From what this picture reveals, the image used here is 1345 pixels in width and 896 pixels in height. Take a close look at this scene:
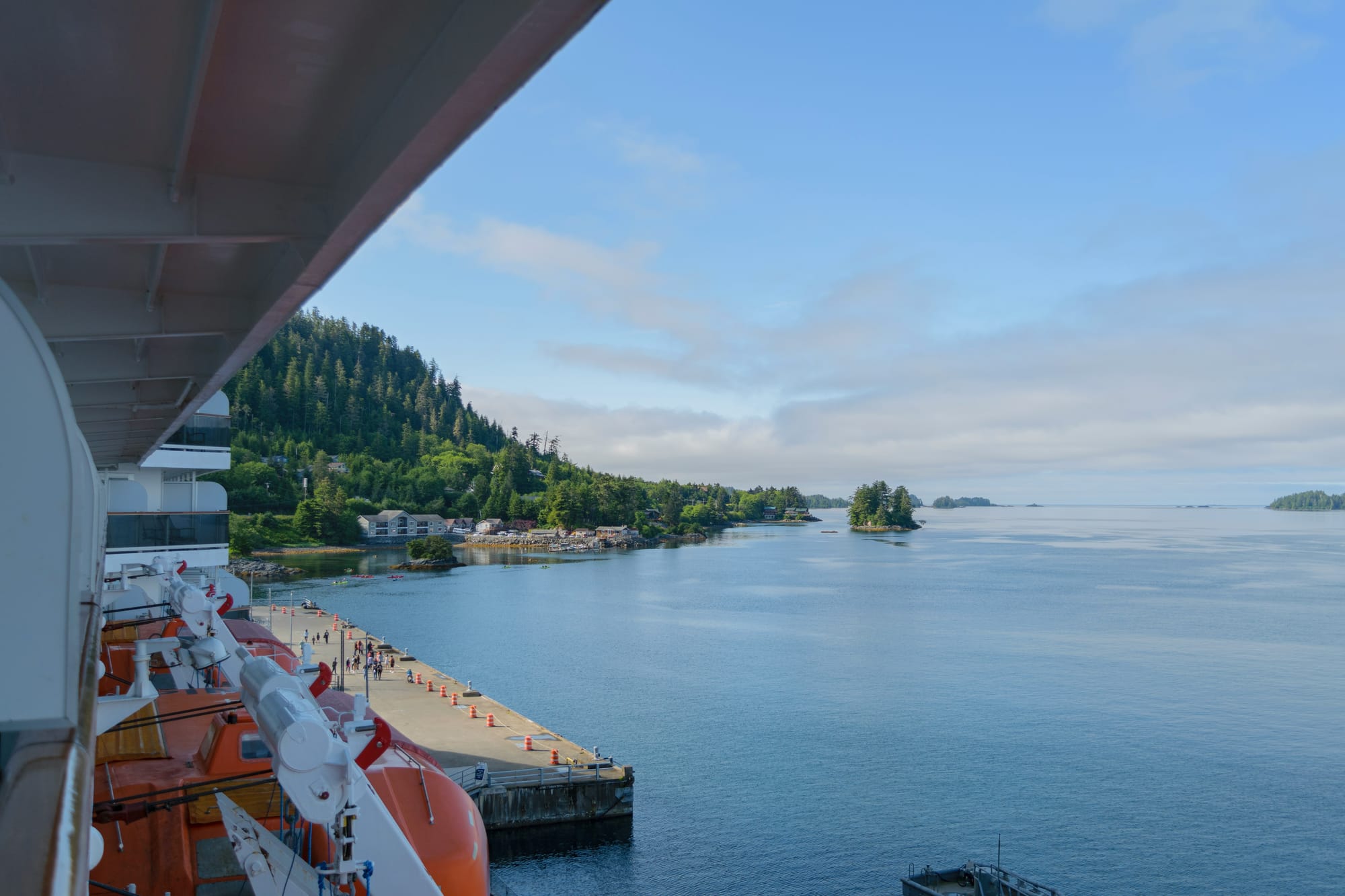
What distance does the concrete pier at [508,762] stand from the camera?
30.6m

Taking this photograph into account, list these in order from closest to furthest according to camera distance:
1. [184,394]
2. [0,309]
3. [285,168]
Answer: [0,309] < [285,168] < [184,394]

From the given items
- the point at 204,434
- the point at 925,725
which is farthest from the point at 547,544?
the point at 204,434

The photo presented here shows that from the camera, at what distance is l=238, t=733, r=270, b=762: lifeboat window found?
41.7ft

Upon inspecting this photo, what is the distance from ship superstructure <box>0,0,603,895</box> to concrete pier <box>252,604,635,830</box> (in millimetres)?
20079

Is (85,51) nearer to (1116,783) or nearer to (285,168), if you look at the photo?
(285,168)

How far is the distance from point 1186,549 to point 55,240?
205570 mm

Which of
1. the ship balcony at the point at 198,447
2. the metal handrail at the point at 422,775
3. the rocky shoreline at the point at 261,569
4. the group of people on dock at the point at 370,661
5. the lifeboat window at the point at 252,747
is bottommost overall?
the group of people on dock at the point at 370,661

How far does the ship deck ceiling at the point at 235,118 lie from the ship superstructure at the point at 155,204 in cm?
2

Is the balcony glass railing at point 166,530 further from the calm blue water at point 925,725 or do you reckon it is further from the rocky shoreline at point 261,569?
the rocky shoreline at point 261,569

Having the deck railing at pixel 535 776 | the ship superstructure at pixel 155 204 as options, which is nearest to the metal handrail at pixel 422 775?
the ship superstructure at pixel 155 204

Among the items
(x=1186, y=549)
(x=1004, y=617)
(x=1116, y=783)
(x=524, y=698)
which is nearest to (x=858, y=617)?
(x=1004, y=617)

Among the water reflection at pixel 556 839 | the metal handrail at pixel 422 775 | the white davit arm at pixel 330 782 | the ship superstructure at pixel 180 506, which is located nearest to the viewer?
the white davit arm at pixel 330 782

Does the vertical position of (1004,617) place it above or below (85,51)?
below

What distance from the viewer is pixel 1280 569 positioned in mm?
128250
